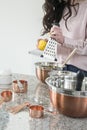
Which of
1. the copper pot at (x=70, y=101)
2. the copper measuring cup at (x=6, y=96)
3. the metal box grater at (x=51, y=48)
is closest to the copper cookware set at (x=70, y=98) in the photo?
the copper pot at (x=70, y=101)

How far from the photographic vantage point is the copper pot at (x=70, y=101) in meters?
0.89

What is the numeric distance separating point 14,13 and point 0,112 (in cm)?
192

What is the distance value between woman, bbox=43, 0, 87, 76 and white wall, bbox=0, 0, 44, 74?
3.92 ft

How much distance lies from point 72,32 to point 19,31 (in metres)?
1.48

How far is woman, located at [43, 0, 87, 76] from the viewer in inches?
49.6

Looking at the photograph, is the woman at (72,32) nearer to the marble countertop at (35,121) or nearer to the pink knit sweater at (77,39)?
the pink knit sweater at (77,39)

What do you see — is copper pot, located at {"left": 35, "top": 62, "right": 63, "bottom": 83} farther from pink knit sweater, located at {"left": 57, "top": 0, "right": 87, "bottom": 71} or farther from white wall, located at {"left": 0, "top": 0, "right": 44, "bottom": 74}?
white wall, located at {"left": 0, "top": 0, "right": 44, "bottom": 74}

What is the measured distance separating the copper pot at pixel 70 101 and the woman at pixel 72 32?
1.28 feet

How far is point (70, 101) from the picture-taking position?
897 millimetres

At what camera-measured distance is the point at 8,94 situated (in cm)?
112

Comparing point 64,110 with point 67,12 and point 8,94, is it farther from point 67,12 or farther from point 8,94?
point 67,12

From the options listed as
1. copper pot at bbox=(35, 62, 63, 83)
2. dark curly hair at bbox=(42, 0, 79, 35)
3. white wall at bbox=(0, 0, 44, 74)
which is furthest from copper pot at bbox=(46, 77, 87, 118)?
white wall at bbox=(0, 0, 44, 74)

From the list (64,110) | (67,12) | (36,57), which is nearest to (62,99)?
(64,110)

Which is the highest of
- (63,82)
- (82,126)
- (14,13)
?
(14,13)
